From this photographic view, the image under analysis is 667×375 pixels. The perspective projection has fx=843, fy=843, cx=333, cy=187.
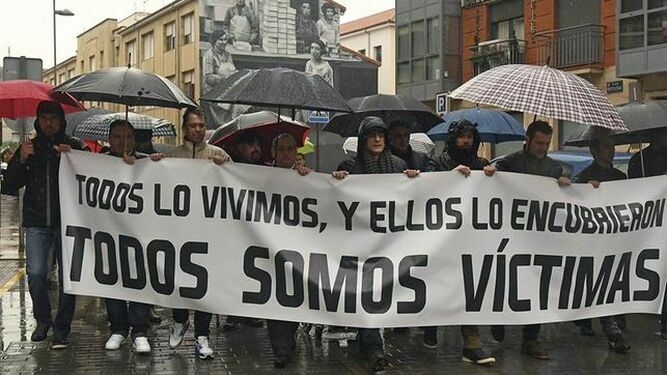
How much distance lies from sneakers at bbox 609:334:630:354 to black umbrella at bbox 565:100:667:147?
1722 millimetres

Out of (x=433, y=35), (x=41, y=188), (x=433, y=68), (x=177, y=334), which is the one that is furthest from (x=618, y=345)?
(x=433, y=35)

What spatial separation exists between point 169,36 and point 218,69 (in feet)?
16.9

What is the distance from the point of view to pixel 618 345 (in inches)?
263

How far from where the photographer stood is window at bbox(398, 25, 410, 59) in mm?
32344

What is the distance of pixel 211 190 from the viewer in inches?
241

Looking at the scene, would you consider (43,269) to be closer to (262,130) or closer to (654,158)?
(262,130)

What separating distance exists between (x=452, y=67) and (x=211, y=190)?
25261 millimetres

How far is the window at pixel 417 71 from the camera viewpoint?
104 feet

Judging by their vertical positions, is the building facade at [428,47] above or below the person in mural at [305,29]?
below

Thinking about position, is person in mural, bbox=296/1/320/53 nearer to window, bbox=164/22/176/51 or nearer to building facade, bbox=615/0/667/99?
window, bbox=164/22/176/51

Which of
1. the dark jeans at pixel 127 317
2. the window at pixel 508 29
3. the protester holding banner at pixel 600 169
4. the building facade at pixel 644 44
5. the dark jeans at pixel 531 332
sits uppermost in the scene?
the window at pixel 508 29

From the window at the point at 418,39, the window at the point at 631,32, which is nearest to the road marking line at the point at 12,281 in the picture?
the window at the point at 631,32

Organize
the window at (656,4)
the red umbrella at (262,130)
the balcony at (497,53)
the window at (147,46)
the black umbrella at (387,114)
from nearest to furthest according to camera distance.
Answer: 1. the red umbrella at (262,130)
2. the black umbrella at (387,114)
3. the window at (656,4)
4. the balcony at (497,53)
5. the window at (147,46)

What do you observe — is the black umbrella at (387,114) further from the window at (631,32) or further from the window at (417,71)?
the window at (417,71)
